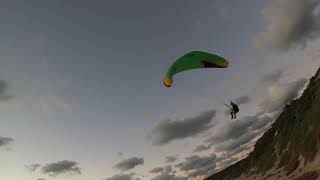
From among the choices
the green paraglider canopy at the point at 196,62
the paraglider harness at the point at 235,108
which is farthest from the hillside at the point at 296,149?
the green paraglider canopy at the point at 196,62

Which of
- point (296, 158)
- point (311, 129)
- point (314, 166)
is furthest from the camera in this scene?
point (296, 158)

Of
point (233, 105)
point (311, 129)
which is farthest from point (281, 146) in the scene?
point (233, 105)

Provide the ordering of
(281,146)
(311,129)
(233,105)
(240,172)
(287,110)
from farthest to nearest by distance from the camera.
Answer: (240,172) < (287,110) < (281,146) < (311,129) < (233,105)

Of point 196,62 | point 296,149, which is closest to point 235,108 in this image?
point 196,62

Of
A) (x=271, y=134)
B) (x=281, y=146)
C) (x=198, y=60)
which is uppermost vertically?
(x=271, y=134)

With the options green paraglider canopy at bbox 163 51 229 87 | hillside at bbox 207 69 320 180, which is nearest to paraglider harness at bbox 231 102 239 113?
green paraglider canopy at bbox 163 51 229 87

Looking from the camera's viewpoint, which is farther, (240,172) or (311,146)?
Result: (240,172)

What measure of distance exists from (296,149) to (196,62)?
223 ft

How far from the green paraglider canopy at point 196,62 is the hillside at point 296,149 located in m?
39.0

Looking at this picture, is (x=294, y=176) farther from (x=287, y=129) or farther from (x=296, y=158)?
(x=287, y=129)

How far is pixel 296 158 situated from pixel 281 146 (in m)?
21.4

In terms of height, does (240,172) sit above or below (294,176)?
above

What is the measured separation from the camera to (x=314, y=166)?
250 feet

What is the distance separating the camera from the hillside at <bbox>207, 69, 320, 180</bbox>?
263 feet
